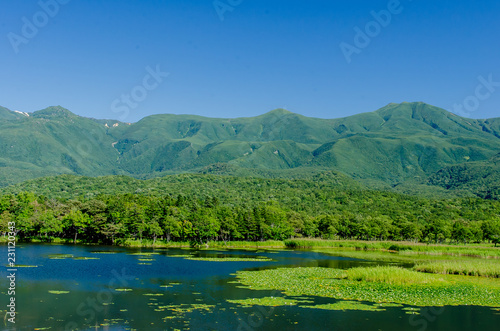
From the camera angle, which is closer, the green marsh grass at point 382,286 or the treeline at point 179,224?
the green marsh grass at point 382,286

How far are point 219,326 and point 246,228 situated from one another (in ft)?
327

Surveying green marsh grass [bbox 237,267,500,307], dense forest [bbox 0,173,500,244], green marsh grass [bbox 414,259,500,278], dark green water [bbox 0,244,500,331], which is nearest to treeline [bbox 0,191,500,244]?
dense forest [bbox 0,173,500,244]

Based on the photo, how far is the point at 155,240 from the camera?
116 metres

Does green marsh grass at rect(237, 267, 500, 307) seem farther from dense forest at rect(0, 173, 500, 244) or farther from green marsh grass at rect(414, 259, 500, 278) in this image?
dense forest at rect(0, 173, 500, 244)

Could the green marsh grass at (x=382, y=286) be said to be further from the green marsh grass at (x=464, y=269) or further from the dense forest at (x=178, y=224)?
the dense forest at (x=178, y=224)

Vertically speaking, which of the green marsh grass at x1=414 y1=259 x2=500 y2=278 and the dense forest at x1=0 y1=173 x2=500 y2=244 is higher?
the dense forest at x1=0 y1=173 x2=500 y2=244

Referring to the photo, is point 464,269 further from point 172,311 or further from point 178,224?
point 178,224

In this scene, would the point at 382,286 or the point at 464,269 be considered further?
the point at 464,269

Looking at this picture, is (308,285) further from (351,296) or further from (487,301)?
(487,301)

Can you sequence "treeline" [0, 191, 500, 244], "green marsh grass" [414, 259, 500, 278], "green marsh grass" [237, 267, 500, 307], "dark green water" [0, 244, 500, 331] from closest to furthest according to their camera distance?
"dark green water" [0, 244, 500, 331]
"green marsh grass" [237, 267, 500, 307]
"green marsh grass" [414, 259, 500, 278]
"treeline" [0, 191, 500, 244]

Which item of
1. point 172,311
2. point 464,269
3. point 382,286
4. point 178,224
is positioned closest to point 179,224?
point 178,224

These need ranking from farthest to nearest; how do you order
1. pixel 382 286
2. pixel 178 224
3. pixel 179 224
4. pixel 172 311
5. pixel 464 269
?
pixel 179 224 → pixel 178 224 → pixel 464 269 → pixel 382 286 → pixel 172 311

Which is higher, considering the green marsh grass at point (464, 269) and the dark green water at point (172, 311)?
the dark green water at point (172, 311)

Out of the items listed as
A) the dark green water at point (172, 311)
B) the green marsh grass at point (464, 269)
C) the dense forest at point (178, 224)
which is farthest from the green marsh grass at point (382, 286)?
the dense forest at point (178, 224)
